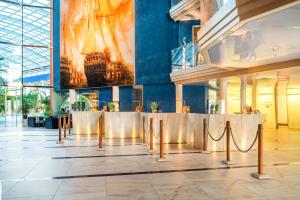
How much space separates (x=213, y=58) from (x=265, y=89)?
37.9 ft

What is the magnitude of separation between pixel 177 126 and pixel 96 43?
10.6 metres

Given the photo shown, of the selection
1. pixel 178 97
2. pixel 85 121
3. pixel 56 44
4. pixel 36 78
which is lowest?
pixel 85 121

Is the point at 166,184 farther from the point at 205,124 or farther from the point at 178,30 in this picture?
the point at 178,30

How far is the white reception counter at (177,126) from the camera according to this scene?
9328 mm

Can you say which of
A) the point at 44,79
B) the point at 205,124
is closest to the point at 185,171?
the point at 205,124

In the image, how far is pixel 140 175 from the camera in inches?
240

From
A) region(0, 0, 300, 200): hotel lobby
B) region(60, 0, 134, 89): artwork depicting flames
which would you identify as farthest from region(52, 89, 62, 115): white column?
region(60, 0, 134, 89): artwork depicting flames

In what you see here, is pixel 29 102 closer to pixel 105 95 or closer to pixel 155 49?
pixel 105 95

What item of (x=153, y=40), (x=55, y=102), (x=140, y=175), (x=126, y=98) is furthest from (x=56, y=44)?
(x=140, y=175)

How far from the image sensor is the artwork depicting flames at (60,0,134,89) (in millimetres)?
18141

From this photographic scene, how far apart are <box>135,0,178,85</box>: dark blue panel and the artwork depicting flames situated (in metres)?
0.52

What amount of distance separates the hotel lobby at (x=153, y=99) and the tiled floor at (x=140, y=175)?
0.03 metres

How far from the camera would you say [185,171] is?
646cm

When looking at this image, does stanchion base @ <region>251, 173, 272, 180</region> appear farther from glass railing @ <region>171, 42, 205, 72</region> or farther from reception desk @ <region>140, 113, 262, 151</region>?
glass railing @ <region>171, 42, 205, 72</region>
